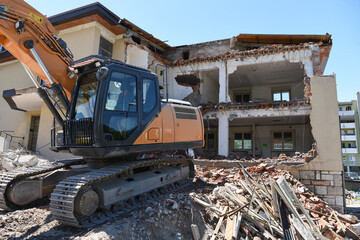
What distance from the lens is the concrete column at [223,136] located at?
45.7 feet

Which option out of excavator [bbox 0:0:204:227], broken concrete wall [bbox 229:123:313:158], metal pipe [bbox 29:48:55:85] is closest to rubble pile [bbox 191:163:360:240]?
excavator [bbox 0:0:204:227]

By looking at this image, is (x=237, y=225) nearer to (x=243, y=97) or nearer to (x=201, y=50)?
(x=201, y=50)

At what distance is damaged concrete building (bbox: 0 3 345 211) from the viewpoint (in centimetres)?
919

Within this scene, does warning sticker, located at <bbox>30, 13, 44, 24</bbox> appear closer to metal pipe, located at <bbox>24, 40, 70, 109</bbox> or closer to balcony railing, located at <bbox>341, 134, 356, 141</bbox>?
metal pipe, located at <bbox>24, 40, 70, 109</bbox>

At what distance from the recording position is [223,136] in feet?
46.4

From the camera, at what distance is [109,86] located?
4734mm

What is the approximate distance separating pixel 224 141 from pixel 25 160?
995 cm

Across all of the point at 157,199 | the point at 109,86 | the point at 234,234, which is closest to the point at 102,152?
the point at 109,86


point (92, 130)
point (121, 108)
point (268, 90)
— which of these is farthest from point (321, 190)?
point (268, 90)

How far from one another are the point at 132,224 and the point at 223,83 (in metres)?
12.2

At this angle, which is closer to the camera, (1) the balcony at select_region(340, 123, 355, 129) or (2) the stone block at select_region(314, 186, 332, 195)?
(2) the stone block at select_region(314, 186, 332, 195)

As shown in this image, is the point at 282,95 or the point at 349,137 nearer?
the point at 282,95

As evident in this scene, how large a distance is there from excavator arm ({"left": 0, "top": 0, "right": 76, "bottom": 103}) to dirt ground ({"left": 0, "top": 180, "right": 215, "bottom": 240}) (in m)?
2.63

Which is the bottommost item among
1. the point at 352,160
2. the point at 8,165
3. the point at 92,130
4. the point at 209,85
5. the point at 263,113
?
the point at 352,160
